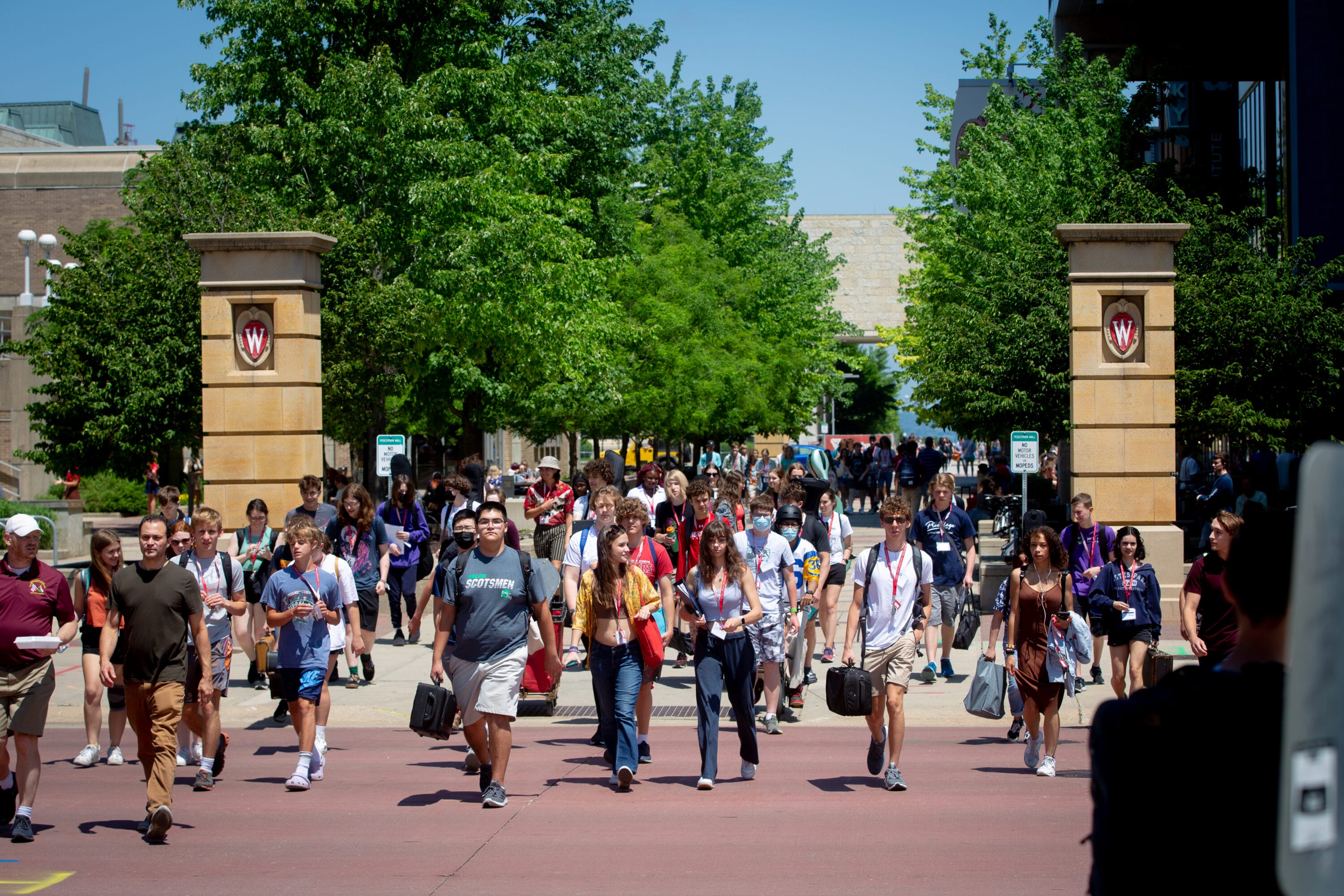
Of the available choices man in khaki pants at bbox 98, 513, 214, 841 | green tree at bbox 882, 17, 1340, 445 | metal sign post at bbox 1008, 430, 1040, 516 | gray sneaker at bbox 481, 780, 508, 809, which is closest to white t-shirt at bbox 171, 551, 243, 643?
man in khaki pants at bbox 98, 513, 214, 841

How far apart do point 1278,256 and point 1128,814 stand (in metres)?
26.1

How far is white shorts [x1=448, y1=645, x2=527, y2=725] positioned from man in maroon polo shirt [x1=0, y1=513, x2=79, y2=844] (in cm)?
233

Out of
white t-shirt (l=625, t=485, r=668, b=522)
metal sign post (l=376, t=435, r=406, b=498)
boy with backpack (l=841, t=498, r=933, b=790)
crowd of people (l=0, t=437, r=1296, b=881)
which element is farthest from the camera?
metal sign post (l=376, t=435, r=406, b=498)

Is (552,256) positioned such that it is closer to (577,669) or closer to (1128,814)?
(577,669)

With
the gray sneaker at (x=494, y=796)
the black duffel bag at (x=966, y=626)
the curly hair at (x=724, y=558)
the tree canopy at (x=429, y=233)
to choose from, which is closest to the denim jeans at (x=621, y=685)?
the curly hair at (x=724, y=558)

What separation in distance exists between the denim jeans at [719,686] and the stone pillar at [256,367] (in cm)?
873

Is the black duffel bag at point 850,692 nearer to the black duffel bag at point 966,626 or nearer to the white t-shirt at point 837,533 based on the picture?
the white t-shirt at point 837,533

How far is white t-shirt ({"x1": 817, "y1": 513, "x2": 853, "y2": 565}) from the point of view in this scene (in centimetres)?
1282

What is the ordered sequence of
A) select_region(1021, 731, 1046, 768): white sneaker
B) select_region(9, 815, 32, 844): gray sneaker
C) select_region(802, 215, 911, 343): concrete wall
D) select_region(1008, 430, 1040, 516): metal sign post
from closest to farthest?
select_region(9, 815, 32, 844): gray sneaker < select_region(1021, 731, 1046, 768): white sneaker < select_region(1008, 430, 1040, 516): metal sign post < select_region(802, 215, 911, 343): concrete wall

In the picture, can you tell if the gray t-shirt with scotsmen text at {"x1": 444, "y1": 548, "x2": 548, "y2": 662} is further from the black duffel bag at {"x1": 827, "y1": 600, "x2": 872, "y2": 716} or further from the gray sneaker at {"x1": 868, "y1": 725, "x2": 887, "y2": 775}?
the gray sneaker at {"x1": 868, "y1": 725, "x2": 887, "y2": 775}

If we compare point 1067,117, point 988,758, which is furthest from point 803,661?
point 1067,117

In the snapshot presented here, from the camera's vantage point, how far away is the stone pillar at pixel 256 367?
1611 cm

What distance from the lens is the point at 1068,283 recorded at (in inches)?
886

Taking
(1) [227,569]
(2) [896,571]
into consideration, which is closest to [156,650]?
(1) [227,569]
